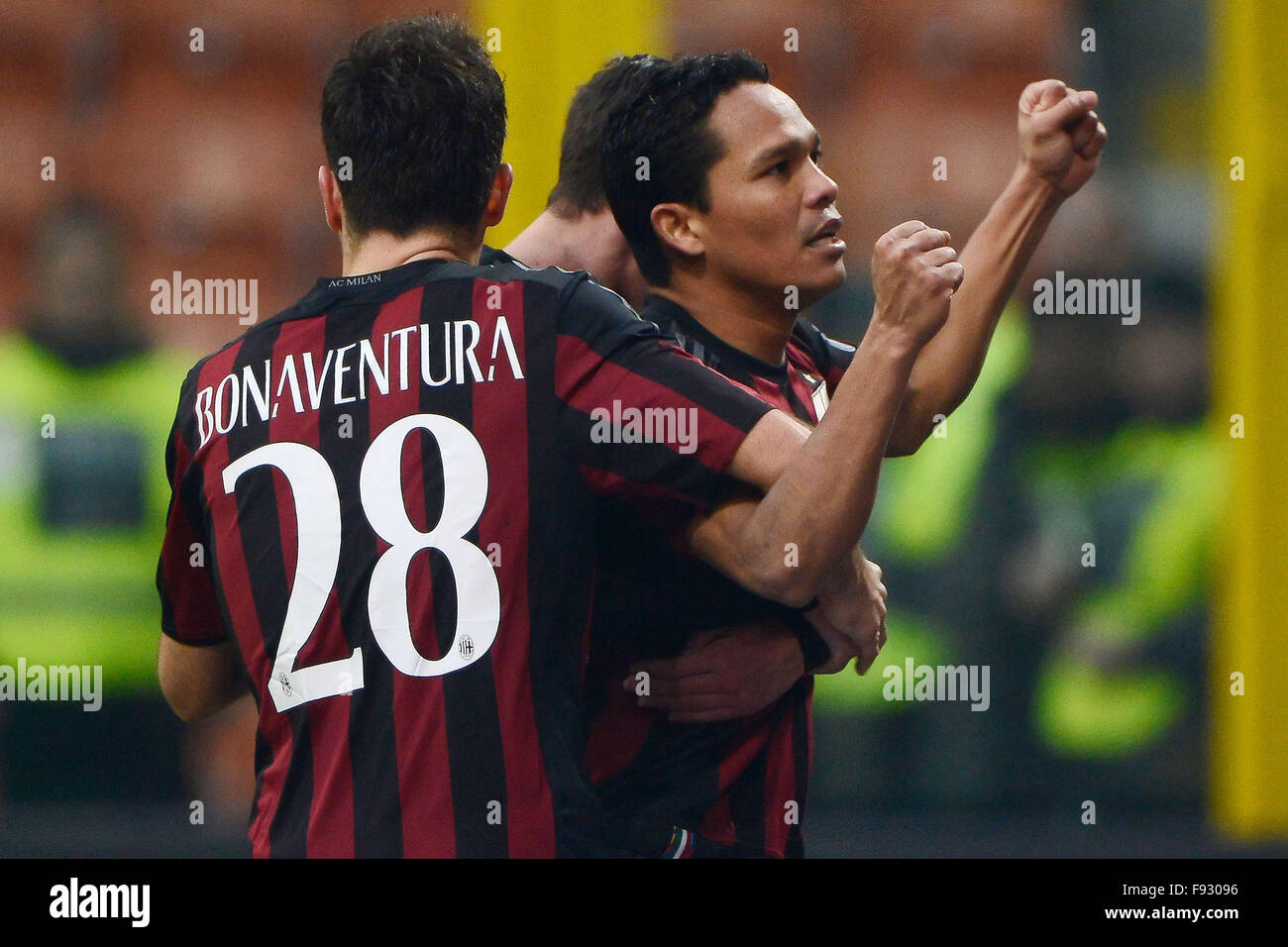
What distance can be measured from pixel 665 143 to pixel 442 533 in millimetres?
791

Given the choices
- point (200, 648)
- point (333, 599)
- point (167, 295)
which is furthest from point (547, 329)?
point (167, 295)

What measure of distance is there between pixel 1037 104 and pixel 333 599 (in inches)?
52.5

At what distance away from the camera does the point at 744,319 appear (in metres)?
2.46

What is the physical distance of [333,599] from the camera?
200 centimetres

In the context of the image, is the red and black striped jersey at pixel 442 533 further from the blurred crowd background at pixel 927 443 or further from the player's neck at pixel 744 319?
the blurred crowd background at pixel 927 443

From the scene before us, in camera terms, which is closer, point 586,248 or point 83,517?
point 586,248

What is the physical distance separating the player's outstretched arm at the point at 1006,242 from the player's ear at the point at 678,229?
393 mm

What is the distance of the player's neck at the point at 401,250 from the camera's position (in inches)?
82.8

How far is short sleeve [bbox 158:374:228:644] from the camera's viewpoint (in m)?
2.15

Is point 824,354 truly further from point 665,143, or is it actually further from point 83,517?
point 83,517

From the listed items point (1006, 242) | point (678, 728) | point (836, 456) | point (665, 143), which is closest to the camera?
point (836, 456)

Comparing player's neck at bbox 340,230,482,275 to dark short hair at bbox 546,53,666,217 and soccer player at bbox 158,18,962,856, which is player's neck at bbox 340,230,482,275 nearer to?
soccer player at bbox 158,18,962,856

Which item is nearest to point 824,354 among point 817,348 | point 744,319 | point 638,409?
point 817,348

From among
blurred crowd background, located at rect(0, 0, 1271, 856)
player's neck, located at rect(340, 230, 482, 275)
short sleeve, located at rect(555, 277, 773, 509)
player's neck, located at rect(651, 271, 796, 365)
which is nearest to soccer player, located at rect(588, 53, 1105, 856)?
player's neck, located at rect(651, 271, 796, 365)
